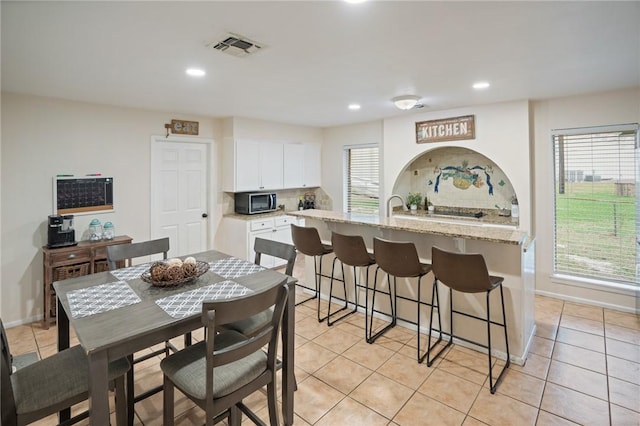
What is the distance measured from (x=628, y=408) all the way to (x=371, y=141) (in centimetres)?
451

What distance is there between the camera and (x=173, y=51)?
2373 mm

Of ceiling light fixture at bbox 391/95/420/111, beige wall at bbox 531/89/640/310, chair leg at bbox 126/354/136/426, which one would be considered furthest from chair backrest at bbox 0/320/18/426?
beige wall at bbox 531/89/640/310

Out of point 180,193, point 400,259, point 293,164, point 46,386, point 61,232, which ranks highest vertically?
point 293,164

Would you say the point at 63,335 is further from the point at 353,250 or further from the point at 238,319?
the point at 353,250

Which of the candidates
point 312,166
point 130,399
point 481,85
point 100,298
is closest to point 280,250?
point 100,298

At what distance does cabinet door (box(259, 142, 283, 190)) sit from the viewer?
17.8ft

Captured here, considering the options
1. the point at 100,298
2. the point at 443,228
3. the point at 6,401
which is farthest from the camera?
the point at 443,228

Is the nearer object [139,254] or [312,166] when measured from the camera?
[139,254]

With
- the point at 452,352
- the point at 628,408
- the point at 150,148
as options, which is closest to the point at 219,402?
the point at 452,352

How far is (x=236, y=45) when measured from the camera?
2.27 metres

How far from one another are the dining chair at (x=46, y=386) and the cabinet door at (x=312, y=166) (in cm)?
471

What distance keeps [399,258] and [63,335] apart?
239 centimetres

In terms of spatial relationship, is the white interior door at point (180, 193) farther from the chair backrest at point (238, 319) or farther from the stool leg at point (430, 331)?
the stool leg at point (430, 331)

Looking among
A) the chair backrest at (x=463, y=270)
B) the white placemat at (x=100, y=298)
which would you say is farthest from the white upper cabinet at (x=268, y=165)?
the chair backrest at (x=463, y=270)
